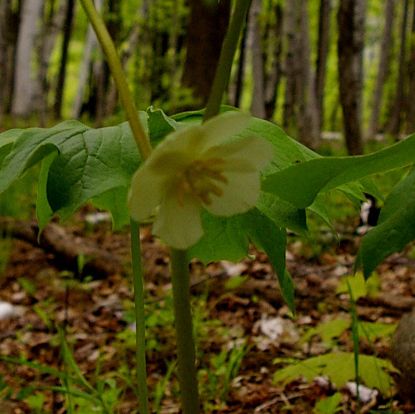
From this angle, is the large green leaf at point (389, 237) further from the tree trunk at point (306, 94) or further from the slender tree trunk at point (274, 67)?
the slender tree trunk at point (274, 67)

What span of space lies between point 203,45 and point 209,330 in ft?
11.7

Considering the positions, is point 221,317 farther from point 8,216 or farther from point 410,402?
point 8,216

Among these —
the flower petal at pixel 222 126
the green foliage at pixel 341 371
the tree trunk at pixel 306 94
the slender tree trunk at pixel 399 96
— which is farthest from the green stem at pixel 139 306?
the slender tree trunk at pixel 399 96

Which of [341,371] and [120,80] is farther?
[341,371]

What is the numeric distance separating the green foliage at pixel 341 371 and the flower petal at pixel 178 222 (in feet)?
3.17

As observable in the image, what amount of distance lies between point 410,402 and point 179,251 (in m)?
1.18

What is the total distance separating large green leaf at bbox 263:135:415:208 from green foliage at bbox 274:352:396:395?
0.93m

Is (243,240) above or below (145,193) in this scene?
below

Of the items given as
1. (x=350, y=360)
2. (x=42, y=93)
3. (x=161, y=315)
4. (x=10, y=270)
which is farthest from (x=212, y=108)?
(x=42, y=93)

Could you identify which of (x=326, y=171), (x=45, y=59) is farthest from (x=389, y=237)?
(x=45, y=59)

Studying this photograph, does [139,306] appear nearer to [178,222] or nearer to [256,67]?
[178,222]

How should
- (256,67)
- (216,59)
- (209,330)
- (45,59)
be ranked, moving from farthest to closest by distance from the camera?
(45,59) < (256,67) < (216,59) < (209,330)

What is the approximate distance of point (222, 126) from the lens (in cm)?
65

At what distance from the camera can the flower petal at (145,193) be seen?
25.6 inches
